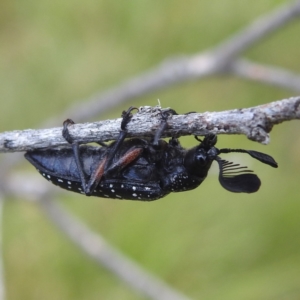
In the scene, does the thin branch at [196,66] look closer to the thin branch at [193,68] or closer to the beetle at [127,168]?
the thin branch at [193,68]

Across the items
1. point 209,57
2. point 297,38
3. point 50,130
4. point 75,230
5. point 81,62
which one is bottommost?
point 50,130

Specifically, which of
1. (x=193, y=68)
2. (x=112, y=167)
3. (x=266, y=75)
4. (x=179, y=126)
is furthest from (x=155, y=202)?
(x=179, y=126)

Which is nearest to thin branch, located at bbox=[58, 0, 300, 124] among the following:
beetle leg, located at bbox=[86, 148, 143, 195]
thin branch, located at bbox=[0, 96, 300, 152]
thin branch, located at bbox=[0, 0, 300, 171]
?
thin branch, located at bbox=[0, 0, 300, 171]

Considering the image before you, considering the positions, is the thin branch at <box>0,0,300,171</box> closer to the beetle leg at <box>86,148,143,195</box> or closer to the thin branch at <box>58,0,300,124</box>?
the thin branch at <box>58,0,300,124</box>

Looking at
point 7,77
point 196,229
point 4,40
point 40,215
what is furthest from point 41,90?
point 196,229

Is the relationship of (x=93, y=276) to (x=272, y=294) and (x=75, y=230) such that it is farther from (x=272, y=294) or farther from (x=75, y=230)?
(x=272, y=294)

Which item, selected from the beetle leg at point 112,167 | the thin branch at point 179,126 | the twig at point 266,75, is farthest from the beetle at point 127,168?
the twig at point 266,75

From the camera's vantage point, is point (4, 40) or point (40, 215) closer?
point (40, 215)
